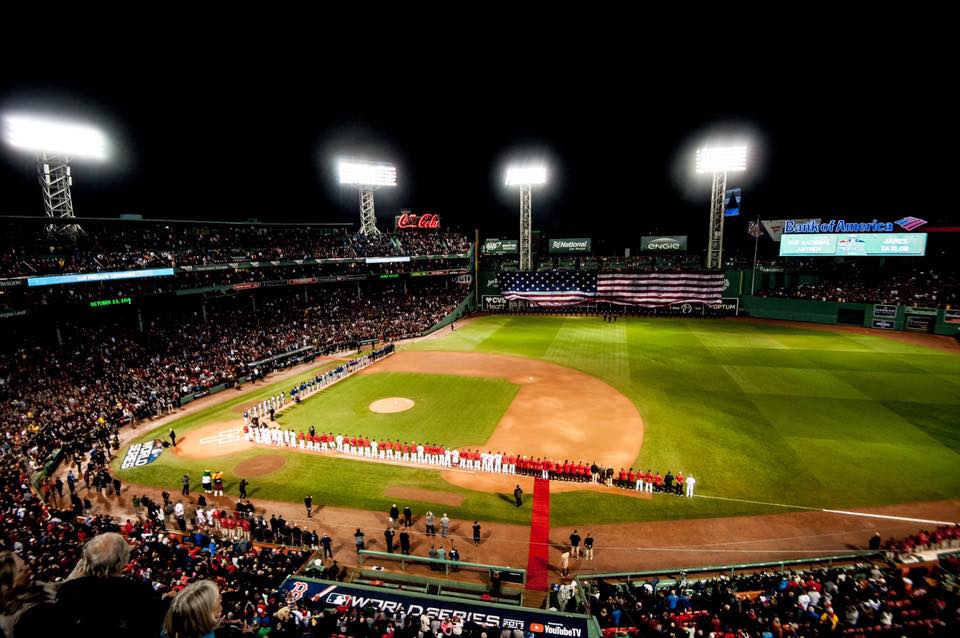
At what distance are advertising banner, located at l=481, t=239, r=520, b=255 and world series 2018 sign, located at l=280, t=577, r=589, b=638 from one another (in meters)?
67.5

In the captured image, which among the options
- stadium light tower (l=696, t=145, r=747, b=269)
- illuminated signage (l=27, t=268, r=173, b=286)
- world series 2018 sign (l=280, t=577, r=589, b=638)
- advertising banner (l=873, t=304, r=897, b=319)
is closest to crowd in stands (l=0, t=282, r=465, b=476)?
illuminated signage (l=27, t=268, r=173, b=286)

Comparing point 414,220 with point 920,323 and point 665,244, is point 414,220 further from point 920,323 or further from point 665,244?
point 920,323

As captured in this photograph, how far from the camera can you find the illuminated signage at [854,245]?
5419cm

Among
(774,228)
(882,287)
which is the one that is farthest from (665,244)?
(882,287)

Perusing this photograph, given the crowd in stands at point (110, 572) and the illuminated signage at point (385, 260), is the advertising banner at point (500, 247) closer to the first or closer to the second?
the illuminated signage at point (385, 260)

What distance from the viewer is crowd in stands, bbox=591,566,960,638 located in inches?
416

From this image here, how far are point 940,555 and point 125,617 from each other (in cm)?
2082

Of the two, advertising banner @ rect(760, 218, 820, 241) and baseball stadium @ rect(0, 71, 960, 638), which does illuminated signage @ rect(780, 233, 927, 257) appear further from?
advertising banner @ rect(760, 218, 820, 241)

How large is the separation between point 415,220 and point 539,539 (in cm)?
6299

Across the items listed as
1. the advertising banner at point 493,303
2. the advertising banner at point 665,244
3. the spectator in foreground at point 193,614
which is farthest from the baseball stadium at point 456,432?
the advertising banner at point 665,244

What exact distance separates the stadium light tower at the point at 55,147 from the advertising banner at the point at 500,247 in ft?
167

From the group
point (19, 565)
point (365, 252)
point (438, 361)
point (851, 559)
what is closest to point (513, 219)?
point (365, 252)

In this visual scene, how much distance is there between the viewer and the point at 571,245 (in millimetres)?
74250

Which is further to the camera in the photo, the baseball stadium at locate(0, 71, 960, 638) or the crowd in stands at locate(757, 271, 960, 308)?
the crowd in stands at locate(757, 271, 960, 308)
